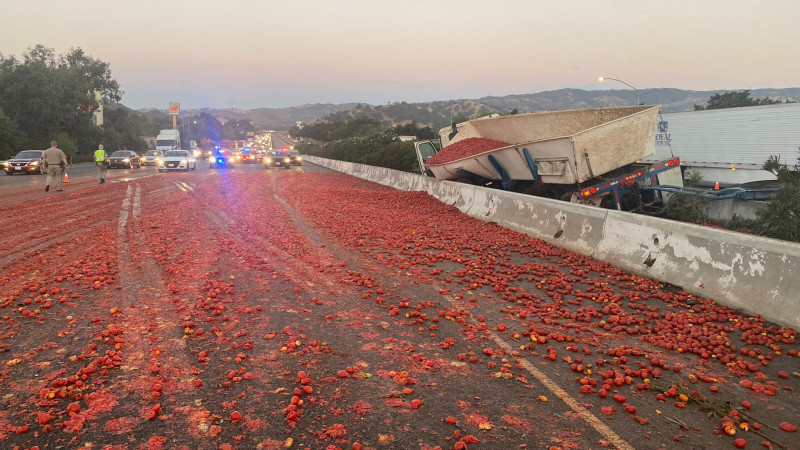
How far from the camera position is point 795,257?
542 cm

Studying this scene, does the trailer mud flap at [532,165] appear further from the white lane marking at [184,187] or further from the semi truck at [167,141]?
the semi truck at [167,141]

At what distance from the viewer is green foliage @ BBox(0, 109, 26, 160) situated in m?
43.9

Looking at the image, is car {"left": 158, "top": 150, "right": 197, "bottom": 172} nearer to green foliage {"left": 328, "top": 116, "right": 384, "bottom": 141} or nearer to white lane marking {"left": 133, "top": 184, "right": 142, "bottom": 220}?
white lane marking {"left": 133, "top": 184, "right": 142, "bottom": 220}

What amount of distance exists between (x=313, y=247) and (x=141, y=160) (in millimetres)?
39768

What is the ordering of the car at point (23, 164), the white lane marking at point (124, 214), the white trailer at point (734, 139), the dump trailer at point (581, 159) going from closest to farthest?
the white lane marking at point (124, 214) < the dump trailer at point (581, 159) < the white trailer at point (734, 139) < the car at point (23, 164)

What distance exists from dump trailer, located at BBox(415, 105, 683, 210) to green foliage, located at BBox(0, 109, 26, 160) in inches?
1835

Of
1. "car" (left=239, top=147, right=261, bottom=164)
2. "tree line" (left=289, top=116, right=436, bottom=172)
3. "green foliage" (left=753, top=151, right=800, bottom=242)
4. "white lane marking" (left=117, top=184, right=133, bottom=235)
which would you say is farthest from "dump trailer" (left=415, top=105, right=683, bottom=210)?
"car" (left=239, top=147, right=261, bottom=164)

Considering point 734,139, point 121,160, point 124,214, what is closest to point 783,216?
point 734,139

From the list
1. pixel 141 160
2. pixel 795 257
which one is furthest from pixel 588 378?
pixel 141 160

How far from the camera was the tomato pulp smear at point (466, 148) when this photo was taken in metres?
15.7

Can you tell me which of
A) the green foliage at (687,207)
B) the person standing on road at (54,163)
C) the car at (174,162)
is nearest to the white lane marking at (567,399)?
the green foliage at (687,207)

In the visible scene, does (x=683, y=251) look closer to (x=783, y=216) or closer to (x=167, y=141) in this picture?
(x=783, y=216)

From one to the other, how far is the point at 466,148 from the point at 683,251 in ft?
32.1

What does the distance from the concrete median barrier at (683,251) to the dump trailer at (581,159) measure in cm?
171
